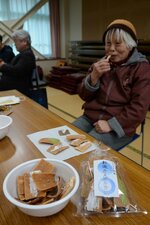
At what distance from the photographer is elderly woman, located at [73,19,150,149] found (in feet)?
3.62

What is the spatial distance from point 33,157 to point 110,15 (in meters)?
3.63

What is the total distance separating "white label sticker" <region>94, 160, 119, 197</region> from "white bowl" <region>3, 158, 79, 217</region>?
0.17 ft

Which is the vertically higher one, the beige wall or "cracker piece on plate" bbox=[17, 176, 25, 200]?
the beige wall

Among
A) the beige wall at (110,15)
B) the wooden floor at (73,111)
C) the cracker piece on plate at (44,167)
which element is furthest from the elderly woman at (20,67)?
the beige wall at (110,15)

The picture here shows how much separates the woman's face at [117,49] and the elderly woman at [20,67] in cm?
127

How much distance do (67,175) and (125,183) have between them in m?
0.15

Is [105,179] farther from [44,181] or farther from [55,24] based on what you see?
[55,24]

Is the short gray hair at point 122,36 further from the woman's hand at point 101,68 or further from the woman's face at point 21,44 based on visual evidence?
the woman's face at point 21,44

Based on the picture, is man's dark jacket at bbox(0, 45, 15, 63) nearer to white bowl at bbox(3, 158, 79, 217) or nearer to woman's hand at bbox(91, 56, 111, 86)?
woman's hand at bbox(91, 56, 111, 86)

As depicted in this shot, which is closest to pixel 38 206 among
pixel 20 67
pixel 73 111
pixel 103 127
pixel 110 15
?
pixel 103 127

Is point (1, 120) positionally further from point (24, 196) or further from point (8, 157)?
point (24, 196)

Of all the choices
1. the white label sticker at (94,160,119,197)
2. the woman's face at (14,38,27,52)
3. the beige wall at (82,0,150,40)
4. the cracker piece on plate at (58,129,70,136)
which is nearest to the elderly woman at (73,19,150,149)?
the cracker piece on plate at (58,129,70,136)

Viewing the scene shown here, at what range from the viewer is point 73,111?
284 centimetres

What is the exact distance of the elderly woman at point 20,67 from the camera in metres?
2.23
